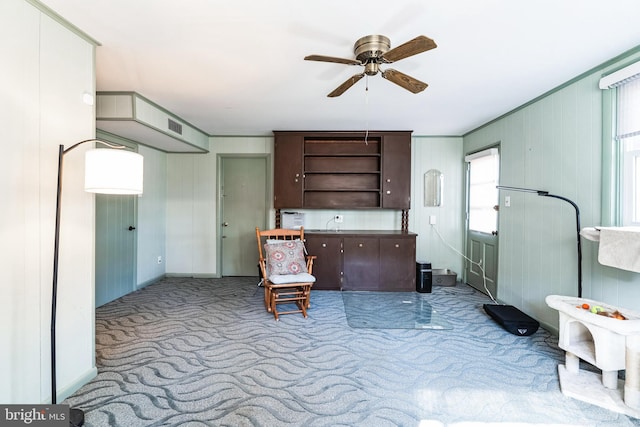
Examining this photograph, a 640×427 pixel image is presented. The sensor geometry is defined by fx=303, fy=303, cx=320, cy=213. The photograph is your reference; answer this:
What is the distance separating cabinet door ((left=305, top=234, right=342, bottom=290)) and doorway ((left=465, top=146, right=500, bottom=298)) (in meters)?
2.07

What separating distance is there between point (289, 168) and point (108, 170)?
10.1ft

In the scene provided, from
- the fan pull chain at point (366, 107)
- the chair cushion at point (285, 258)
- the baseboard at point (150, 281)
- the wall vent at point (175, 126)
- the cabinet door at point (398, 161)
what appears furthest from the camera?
the cabinet door at point (398, 161)

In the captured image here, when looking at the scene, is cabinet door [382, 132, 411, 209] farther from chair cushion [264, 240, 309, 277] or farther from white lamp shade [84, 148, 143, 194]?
white lamp shade [84, 148, 143, 194]

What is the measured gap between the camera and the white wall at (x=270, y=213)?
4996 millimetres

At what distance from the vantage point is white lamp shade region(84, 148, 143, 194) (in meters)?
1.69

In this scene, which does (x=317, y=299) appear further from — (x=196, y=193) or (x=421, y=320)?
(x=196, y=193)

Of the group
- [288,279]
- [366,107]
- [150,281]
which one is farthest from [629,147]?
[150,281]

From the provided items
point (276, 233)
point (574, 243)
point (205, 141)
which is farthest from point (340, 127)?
point (574, 243)

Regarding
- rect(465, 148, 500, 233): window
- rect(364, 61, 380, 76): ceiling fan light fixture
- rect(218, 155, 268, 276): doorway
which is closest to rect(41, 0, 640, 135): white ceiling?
rect(364, 61, 380, 76): ceiling fan light fixture

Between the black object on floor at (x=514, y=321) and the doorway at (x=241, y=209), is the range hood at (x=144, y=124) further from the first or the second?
the black object on floor at (x=514, y=321)

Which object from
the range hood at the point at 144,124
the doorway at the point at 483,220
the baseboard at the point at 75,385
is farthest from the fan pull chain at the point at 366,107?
the baseboard at the point at 75,385

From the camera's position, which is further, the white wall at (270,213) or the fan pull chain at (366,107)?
the white wall at (270,213)

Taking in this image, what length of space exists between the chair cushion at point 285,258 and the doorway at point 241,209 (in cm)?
155

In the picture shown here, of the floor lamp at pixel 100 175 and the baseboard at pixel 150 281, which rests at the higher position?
the floor lamp at pixel 100 175
